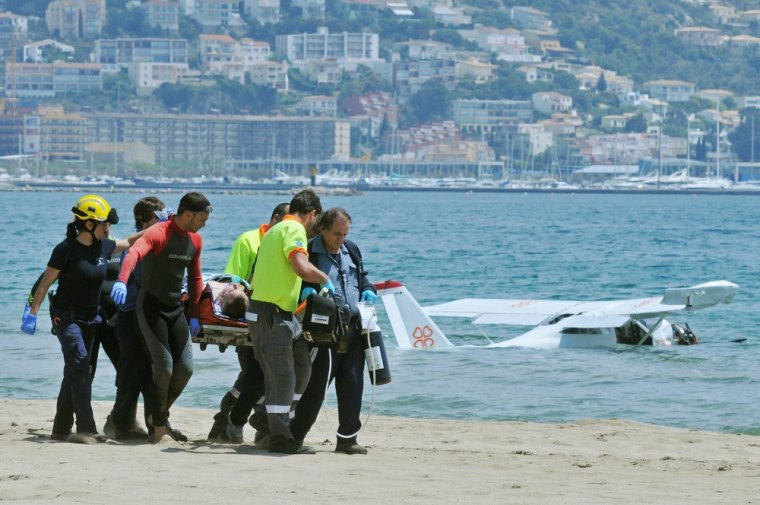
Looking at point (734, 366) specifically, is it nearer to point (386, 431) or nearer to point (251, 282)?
point (386, 431)

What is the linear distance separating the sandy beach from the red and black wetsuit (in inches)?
18.0

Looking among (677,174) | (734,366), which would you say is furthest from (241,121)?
(734,366)

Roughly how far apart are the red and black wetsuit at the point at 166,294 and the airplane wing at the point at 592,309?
355 inches

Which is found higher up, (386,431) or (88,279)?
(88,279)

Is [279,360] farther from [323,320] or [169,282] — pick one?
[169,282]

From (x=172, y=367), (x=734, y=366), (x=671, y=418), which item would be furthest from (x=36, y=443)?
(x=734, y=366)

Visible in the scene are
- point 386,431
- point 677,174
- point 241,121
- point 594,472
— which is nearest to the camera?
point 594,472

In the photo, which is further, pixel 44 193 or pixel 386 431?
pixel 44 193

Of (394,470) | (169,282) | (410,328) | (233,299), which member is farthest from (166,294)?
(410,328)

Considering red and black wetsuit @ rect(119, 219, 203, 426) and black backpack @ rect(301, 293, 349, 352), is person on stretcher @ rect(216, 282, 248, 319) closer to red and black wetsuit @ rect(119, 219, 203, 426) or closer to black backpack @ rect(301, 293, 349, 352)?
red and black wetsuit @ rect(119, 219, 203, 426)

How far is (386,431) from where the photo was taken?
10.7m

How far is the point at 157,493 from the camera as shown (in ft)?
23.8

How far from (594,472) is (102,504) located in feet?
8.57

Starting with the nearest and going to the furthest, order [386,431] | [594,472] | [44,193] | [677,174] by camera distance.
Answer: [594,472] < [386,431] < [44,193] < [677,174]
